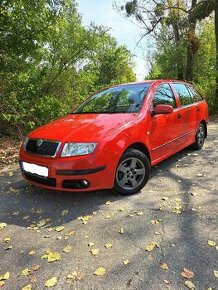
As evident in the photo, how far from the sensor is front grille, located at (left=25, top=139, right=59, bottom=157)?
13.4ft

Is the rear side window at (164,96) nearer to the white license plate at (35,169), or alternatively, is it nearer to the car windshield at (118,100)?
the car windshield at (118,100)

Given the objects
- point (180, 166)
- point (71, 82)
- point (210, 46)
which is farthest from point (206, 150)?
point (210, 46)

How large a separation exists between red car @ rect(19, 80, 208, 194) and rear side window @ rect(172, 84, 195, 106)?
3.2 inches

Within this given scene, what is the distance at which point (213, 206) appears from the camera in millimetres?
4000

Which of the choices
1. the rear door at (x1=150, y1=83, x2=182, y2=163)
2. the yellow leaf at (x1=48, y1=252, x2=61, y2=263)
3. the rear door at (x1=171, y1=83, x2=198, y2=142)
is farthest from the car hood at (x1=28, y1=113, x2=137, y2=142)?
the rear door at (x1=171, y1=83, x2=198, y2=142)

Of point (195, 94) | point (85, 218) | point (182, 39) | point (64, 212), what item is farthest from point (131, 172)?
point (182, 39)

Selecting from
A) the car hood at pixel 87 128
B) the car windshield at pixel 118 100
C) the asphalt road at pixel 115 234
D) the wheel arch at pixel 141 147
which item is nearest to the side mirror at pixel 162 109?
the car windshield at pixel 118 100

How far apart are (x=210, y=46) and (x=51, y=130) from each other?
18.7 metres

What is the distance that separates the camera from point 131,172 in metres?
4.46

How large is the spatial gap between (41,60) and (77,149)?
283 inches

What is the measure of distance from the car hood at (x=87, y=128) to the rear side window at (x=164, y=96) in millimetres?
703

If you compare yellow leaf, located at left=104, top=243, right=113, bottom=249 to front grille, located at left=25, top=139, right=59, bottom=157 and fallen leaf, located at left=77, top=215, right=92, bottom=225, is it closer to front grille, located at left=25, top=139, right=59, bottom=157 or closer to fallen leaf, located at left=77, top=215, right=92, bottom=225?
fallen leaf, located at left=77, top=215, right=92, bottom=225

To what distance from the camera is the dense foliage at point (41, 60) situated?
795 cm

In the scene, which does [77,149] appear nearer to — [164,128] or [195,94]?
[164,128]
